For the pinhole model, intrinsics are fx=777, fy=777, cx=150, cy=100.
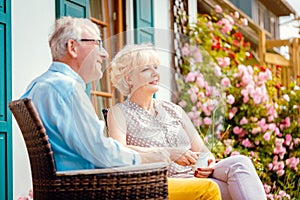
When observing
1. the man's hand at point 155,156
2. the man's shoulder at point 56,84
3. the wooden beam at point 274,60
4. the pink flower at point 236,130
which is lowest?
the man's hand at point 155,156

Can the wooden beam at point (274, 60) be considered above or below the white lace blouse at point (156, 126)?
above

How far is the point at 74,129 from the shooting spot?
110 inches

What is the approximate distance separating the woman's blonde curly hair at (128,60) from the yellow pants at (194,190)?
50cm

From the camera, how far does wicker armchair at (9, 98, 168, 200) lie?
2.82 metres

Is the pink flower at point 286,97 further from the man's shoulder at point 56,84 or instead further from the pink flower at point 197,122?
the man's shoulder at point 56,84

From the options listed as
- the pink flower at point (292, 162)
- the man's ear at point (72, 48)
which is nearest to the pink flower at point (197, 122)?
the man's ear at point (72, 48)

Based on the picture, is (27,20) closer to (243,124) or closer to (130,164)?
(130,164)

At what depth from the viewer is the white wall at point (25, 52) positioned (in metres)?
4.51

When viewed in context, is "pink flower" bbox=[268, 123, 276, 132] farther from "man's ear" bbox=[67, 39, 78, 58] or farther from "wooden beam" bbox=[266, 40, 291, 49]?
"man's ear" bbox=[67, 39, 78, 58]

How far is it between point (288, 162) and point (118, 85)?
4371mm

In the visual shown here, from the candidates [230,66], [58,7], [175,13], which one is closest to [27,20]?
[58,7]

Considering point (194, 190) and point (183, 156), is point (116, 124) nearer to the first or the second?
point (183, 156)

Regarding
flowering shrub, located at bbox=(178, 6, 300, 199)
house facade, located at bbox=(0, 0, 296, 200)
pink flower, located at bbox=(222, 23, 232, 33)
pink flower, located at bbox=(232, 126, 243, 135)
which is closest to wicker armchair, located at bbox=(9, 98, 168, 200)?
house facade, located at bbox=(0, 0, 296, 200)

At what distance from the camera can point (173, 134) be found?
312 cm
